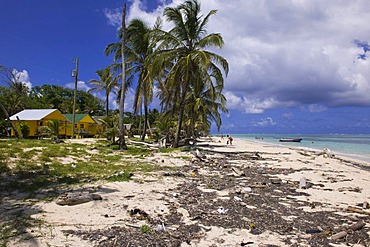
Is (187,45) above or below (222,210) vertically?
above

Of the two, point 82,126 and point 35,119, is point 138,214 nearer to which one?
point 35,119

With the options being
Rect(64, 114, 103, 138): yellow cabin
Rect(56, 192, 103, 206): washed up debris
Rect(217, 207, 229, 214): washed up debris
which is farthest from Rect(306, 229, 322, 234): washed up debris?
Rect(64, 114, 103, 138): yellow cabin

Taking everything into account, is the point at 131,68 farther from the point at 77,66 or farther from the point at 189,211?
the point at 189,211

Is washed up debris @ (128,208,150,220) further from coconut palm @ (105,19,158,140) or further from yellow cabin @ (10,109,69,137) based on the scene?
yellow cabin @ (10,109,69,137)

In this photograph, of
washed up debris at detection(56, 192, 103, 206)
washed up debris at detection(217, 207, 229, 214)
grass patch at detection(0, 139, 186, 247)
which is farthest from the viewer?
washed up debris at detection(217, 207, 229, 214)

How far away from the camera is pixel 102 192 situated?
16.5ft

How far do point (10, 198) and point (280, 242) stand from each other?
4.47 m

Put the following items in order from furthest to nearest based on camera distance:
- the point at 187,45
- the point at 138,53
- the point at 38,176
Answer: the point at 138,53, the point at 187,45, the point at 38,176

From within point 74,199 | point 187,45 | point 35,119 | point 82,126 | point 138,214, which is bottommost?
point 138,214

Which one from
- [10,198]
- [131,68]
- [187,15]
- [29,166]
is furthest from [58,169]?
[131,68]

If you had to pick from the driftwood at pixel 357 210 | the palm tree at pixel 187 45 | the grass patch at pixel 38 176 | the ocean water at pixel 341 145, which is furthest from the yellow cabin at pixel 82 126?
the ocean water at pixel 341 145

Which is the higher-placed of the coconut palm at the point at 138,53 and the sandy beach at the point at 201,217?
the coconut palm at the point at 138,53

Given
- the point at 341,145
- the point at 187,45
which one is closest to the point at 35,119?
the point at 187,45

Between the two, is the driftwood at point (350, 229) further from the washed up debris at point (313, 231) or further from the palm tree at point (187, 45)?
the palm tree at point (187, 45)
